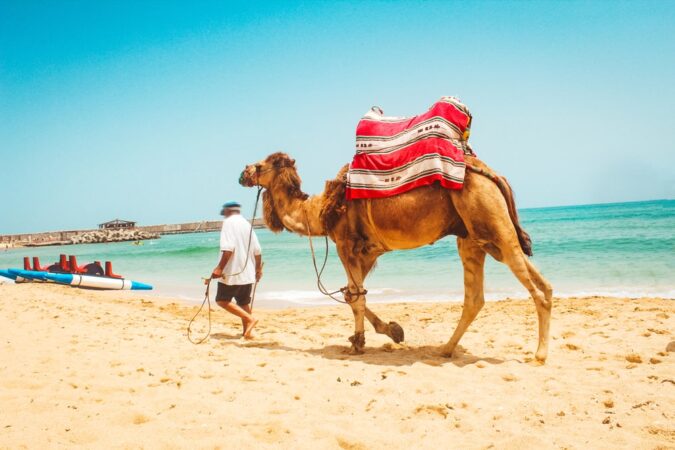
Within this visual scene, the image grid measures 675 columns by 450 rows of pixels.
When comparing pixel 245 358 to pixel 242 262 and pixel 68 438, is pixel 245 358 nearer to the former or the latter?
pixel 242 262

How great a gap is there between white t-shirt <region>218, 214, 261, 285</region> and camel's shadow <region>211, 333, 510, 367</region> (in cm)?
84

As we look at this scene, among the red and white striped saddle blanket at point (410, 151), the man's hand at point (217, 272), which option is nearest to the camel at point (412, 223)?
the red and white striped saddle blanket at point (410, 151)

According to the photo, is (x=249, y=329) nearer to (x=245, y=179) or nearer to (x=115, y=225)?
(x=245, y=179)

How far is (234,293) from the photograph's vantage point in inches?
268

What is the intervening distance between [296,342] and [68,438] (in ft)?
11.9

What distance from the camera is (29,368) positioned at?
4.48m

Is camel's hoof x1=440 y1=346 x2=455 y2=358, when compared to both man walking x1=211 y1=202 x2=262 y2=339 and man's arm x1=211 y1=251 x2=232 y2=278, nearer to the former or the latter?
man walking x1=211 y1=202 x2=262 y2=339

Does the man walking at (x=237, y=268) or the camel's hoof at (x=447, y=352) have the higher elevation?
the man walking at (x=237, y=268)

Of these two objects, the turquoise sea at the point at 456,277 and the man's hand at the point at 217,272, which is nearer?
the man's hand at the point at 217,272

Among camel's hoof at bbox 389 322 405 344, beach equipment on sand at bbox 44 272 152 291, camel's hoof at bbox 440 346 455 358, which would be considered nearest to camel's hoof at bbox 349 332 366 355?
camel's hoof at bbox 389 322 405 344

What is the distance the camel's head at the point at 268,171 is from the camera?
605cm

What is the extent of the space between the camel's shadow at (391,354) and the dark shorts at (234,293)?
58cm

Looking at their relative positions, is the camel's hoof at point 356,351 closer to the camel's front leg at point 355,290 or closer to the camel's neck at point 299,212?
the camel's front leg at point 355,290

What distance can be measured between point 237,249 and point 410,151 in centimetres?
297
